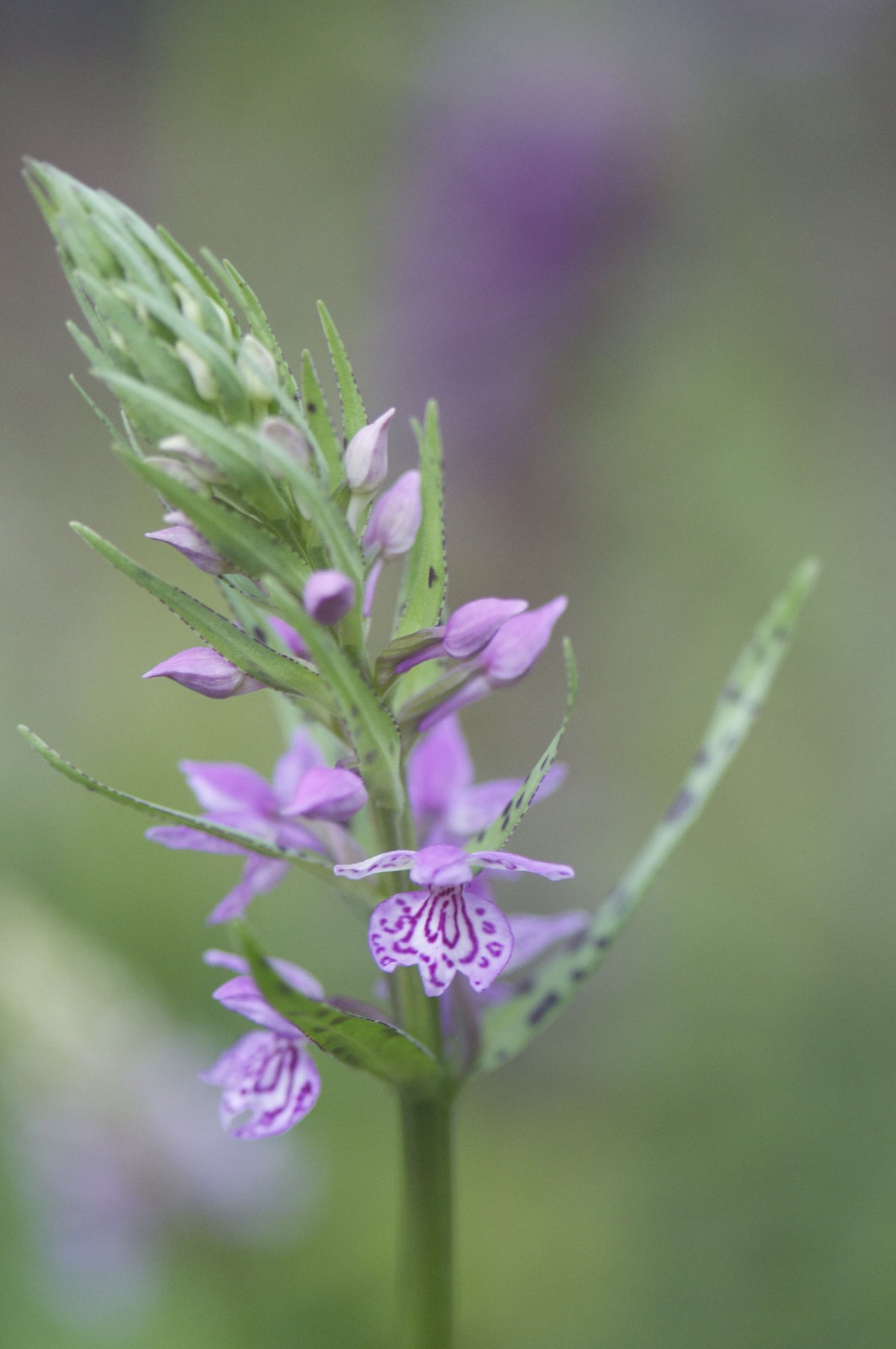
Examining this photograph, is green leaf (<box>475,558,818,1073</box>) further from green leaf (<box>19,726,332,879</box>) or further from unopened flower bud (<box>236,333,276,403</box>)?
unopened flower bud (<box>236,333,276,403</box>)

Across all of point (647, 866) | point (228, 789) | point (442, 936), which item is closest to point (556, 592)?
point (647, 866)

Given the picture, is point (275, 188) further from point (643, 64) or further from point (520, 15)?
point (643, 64)

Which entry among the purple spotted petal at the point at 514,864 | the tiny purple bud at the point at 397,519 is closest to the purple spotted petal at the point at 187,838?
the purple spotted petal at the point at 514,864

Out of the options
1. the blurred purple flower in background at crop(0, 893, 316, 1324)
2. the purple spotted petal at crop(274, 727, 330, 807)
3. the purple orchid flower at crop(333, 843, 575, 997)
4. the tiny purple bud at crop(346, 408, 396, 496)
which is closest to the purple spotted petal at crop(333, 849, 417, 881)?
the purple orchid flower at crop(333, 843, 575, 997)

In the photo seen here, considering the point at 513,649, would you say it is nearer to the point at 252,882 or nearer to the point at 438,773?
the point at 438,773

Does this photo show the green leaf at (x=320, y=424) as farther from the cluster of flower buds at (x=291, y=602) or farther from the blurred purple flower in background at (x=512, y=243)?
the blurred purple flower in background at (x=512, y=243)

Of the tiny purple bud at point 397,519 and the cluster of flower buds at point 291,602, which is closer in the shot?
the cluster of flower buds at point 291,602
